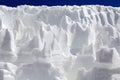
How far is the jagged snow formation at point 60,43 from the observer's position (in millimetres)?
23078

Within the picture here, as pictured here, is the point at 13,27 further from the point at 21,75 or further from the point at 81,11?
the point at 21,75

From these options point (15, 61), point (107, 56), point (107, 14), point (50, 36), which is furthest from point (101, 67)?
point (107, 14)

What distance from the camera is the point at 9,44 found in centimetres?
2634

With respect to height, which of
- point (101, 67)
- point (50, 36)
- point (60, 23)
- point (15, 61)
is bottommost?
point (101, 67)

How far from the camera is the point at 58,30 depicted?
3209 centimetres

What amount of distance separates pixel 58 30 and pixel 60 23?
1689 millimetres

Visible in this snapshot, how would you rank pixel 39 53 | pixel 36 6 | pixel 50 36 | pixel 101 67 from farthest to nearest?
pixel 36 6 < pixel 50 36 < pixel 39 53 < pixel 101 67

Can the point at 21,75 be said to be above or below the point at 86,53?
below

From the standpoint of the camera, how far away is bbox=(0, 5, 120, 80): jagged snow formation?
23.1m

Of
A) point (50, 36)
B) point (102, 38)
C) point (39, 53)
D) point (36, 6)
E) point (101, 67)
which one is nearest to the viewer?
point (101, 67)

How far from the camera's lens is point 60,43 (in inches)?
1192

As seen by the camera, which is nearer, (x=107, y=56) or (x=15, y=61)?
(x=107, y=56)

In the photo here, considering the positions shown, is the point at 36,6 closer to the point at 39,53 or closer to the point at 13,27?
the point at 13,27

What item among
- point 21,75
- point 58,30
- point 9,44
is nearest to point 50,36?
point 58,30
